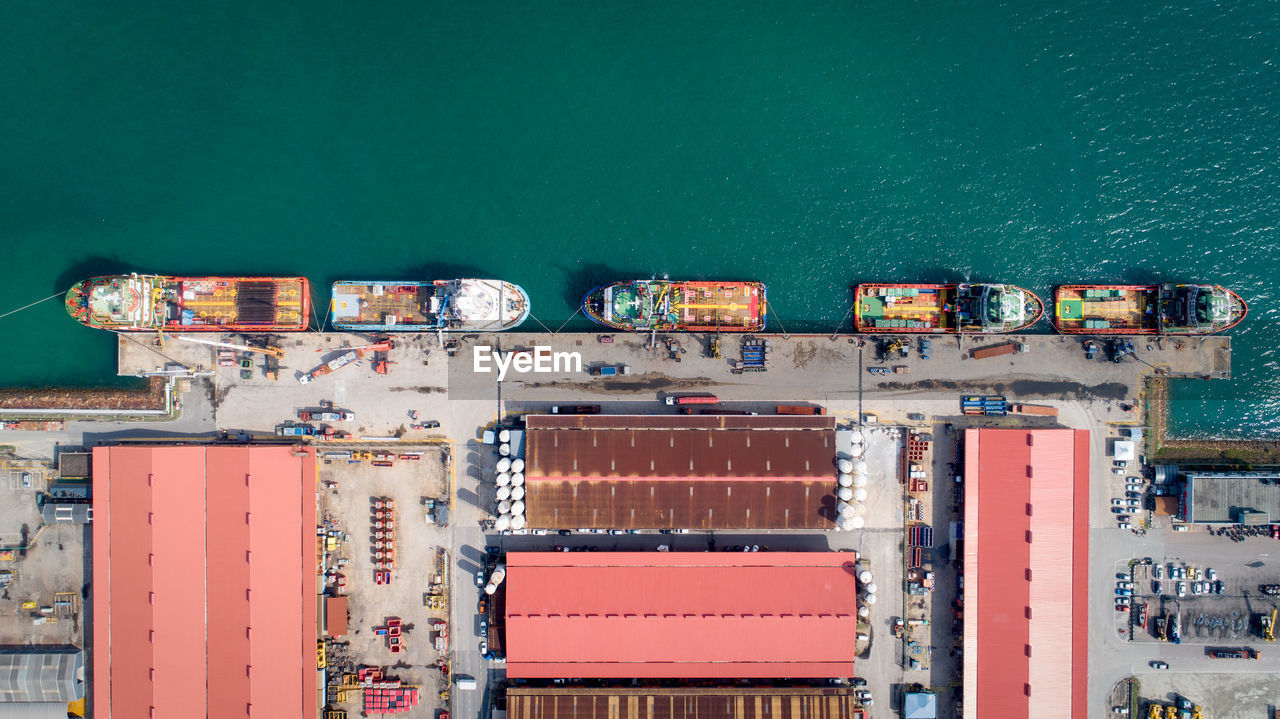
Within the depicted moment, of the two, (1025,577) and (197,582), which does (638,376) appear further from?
(197,582)

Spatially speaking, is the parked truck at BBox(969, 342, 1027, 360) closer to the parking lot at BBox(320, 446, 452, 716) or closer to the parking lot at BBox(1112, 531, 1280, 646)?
the parking lot at BBox(1112, 531, 1280, 646)

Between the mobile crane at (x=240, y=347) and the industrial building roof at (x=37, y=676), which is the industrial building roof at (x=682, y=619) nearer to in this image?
the mobile crane at (x=240, y=347)

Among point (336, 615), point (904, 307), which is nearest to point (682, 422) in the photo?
point (904, 307)

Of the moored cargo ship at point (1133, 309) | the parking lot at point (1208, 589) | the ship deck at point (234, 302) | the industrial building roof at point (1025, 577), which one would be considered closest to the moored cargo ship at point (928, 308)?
the moored cargo ship at point (1133, 309)

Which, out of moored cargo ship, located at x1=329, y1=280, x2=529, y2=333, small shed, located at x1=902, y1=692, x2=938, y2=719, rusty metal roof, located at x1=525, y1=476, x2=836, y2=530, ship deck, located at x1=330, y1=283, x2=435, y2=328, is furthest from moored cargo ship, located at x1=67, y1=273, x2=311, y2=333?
small shed, located at x1=902, y1=692, x2=938, y2=719

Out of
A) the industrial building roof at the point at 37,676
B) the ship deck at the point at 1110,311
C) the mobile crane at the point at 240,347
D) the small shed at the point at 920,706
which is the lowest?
the small shed at the point at 920,706

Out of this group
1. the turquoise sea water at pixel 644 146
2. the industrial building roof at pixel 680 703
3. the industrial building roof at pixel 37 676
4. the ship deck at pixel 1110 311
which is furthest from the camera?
the turquoise sea water at pixel 644 146
